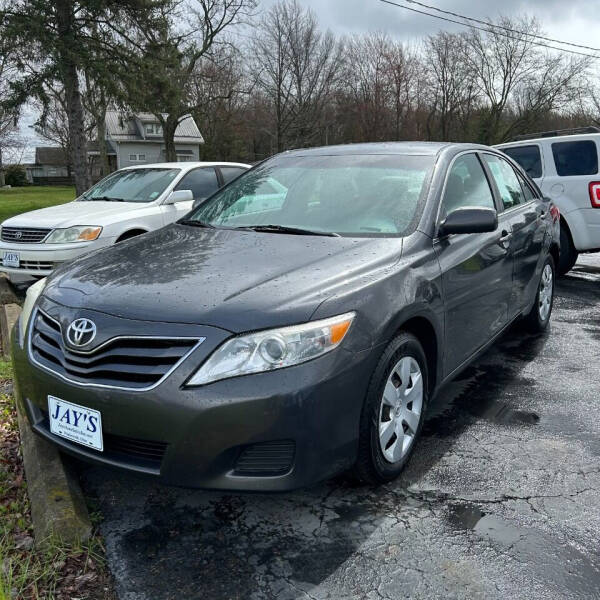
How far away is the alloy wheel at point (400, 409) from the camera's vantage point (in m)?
2.67

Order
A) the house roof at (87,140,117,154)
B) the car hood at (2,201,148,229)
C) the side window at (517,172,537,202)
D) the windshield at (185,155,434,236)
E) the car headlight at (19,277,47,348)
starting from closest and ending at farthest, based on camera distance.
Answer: the car headlight at (19,277,47,348), the windshield at (185,155,434,236), the side window at (517,172,537,202), the car hood at (2,201,148,229), the house roof at (87,140,117,154)

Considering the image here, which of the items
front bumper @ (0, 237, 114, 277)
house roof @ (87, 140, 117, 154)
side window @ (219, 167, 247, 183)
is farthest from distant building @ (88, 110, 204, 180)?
front bumper @ (0, 237, 114, 277)

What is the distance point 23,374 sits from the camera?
8.74ft

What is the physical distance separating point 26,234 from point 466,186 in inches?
205

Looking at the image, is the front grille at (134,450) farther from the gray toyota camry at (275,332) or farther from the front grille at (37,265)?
the front grille at (37,265)

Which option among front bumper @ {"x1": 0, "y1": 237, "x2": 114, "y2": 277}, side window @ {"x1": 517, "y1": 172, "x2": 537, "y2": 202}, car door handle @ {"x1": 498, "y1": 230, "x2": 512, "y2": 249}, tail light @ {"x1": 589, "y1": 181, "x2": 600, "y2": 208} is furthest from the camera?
tail light @ {"x1": 589, "y1": 181, "x2": 600, "y2": 208}

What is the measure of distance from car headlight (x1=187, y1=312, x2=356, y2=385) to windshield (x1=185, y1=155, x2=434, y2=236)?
1019 mm

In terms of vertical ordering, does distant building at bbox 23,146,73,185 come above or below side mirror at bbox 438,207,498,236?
above

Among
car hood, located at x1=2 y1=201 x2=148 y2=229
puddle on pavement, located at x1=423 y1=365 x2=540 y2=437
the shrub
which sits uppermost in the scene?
the shrub

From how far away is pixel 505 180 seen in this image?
4598 mm

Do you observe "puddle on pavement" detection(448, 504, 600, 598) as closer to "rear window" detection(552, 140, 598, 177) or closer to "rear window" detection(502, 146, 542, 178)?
"rear window" detection(552, 140, 598, 177)

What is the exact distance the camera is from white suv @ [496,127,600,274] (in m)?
7.44

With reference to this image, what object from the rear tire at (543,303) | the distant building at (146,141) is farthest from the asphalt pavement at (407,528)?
the distant building at (146,141)

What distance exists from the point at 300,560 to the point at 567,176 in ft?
22.6
